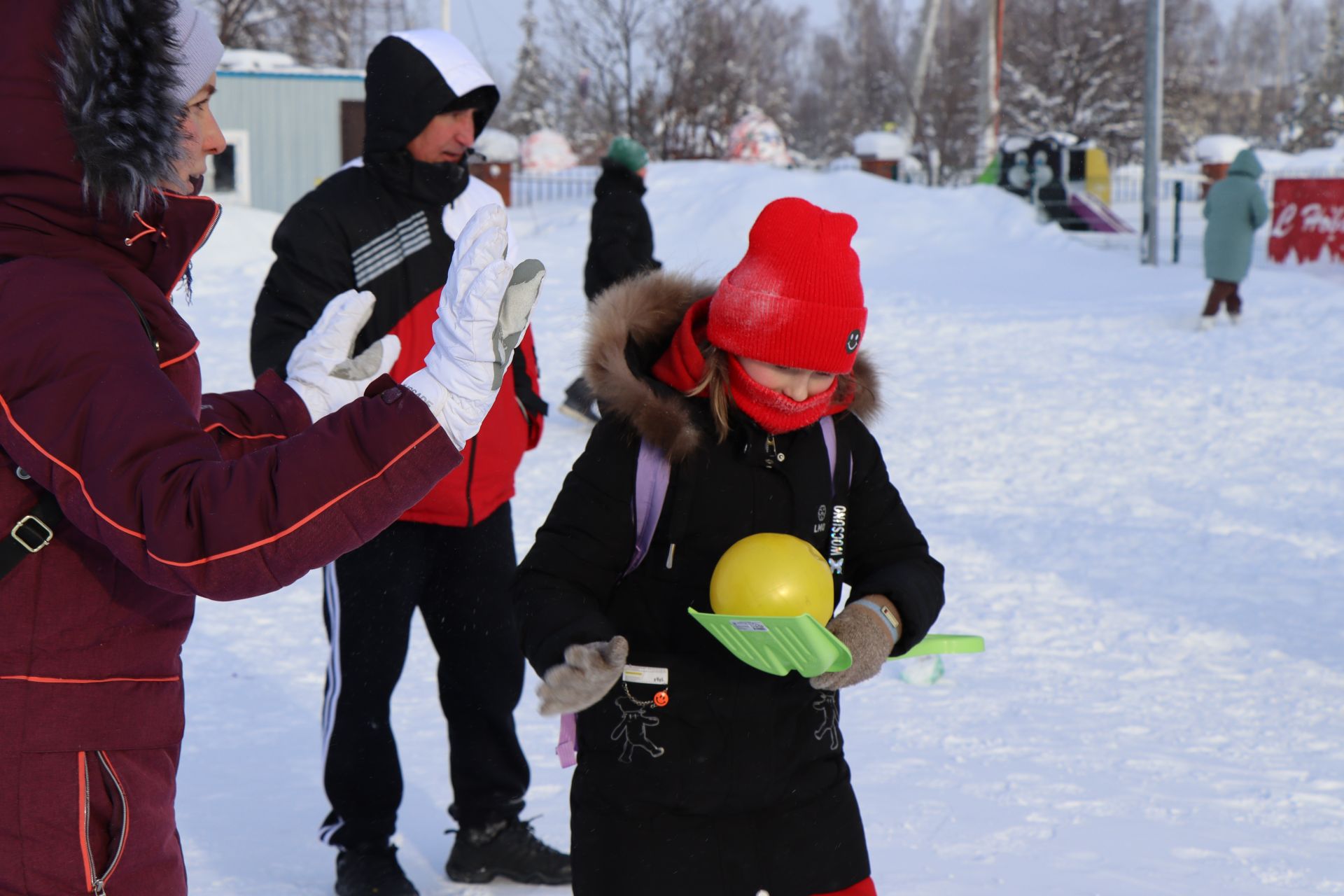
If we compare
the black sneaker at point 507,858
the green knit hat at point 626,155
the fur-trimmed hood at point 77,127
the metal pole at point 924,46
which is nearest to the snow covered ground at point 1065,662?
the black sneaker at point 507,858

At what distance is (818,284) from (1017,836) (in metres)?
2.01

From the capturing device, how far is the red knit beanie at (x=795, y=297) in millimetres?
2270

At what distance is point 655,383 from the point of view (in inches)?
91.5

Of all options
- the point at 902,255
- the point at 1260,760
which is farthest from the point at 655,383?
the point at 902,255

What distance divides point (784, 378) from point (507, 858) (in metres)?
1.71

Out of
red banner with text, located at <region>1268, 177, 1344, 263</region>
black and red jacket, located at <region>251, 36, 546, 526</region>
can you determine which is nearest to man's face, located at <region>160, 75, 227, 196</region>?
black and red jacket, located at <region>251, 36, 546, 526</region>

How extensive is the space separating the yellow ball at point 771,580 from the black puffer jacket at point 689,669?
10 centimetres

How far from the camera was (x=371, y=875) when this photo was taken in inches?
129

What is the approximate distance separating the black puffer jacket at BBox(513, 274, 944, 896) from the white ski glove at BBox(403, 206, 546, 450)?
593mm

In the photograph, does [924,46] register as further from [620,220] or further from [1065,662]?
[1065,662]

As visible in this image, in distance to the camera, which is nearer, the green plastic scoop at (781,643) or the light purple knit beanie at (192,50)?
the light purple knit beanie at (192,50)

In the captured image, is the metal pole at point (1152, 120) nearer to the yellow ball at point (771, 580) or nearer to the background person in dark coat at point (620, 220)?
the background person in dark coat at point (620, 220)

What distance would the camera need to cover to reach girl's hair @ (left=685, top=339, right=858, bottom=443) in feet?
7.54

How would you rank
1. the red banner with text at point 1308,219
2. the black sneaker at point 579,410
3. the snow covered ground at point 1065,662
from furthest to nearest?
the red banner with text at point 1308,219 < the black sneaker at point 579,410 < the snow covered ground at point 1065,662
